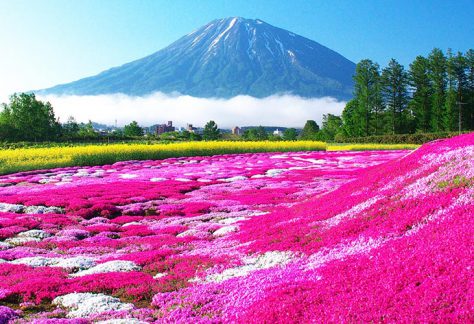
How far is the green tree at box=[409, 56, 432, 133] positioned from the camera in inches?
4766

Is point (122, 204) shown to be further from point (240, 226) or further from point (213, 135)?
point (213, 135)

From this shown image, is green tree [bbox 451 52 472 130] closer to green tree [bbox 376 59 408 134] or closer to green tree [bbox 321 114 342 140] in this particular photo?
green tree [bbox 376 59 408 134]

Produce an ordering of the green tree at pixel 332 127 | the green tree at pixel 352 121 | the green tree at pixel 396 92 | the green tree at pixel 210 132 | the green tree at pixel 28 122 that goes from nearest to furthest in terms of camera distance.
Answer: the green tree at pixel 28 122
the green tree at pixel 396 92
the green tree at pixel 352 121
the green tree at pixel 332 127
the green tree at pixel 210 132

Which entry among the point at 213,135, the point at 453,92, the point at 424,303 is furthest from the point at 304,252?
the point at 213,135

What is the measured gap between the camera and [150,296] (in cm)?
1118

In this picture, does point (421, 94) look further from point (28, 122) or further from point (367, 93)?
point (28, 122)

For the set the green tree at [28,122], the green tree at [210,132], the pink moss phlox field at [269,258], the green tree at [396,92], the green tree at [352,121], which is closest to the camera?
the pink moss phlox field at [269,258]

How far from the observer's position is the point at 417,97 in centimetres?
12269

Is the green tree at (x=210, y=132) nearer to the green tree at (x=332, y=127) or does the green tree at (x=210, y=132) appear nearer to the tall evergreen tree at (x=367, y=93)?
the green tree at (x=332, y=127)

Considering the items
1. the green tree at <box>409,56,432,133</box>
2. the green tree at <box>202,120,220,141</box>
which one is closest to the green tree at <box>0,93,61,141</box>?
the green tree at <box>202,120,220,141</box>

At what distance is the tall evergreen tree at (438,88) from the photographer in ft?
384

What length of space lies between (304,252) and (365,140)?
95.3m

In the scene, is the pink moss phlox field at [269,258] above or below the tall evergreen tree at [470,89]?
below

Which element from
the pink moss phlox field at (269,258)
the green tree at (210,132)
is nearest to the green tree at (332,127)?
the green tree at (210,132)
